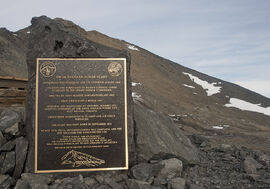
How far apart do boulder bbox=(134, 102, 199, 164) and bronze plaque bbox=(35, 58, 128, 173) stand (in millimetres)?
605

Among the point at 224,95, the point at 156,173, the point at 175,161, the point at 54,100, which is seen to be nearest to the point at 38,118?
the point at 54,100

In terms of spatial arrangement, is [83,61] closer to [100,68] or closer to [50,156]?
[100,68]

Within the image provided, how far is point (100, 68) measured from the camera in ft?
17.6

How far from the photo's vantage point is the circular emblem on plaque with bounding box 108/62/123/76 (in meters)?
5.36

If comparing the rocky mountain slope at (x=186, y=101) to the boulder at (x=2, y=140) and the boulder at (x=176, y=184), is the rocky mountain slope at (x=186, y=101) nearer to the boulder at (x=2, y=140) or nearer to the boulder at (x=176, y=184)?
the boulder at (x=2, y=140)

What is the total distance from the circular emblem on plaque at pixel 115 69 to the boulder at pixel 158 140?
4.29 ft

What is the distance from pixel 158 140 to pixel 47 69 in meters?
3.01

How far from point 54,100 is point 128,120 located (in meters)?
1.60

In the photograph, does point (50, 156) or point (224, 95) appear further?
point (224, 95)

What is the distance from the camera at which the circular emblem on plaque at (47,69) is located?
17.3ft

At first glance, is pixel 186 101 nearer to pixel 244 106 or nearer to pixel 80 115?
pixel 244 106

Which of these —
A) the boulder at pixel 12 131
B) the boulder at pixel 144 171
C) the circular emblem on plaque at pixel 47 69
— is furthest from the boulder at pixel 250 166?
the boulder at pixel 12 131

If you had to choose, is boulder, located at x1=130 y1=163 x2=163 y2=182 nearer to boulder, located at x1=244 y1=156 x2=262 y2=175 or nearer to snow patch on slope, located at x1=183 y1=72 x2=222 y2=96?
boulder, located at x1=244 y1=156 x2=262 y2=175

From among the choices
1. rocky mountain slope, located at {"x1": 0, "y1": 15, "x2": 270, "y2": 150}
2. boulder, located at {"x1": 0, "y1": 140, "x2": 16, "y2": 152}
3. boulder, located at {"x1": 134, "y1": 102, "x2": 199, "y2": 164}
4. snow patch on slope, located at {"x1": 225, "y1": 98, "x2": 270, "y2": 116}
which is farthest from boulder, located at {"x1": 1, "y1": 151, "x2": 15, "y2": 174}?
snow patch on slope, located at {"x1": 225, "y1": 98, "x2": 270, "y2": 116}
